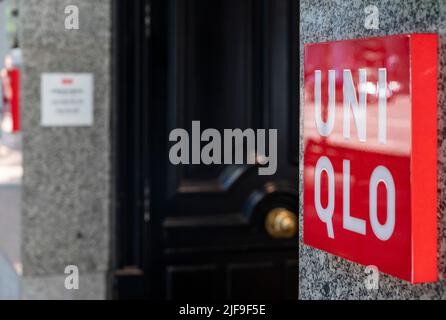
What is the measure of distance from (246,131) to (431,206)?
2.63m

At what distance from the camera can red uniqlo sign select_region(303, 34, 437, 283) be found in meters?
1.19

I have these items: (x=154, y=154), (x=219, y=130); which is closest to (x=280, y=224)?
(x=219, y=130)

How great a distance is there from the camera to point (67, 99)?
3.85 meters

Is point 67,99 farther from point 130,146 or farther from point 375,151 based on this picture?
point 375,151

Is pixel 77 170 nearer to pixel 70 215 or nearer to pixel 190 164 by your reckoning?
pixel 70 215

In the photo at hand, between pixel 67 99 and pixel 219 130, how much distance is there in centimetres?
74

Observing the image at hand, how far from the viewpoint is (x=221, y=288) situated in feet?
12.9

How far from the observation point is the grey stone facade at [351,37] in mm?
1226

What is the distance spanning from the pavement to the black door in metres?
0.69

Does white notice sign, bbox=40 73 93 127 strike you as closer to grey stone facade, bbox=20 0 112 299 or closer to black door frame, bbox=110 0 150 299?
grey stone facade, bbox=20 0 112 299

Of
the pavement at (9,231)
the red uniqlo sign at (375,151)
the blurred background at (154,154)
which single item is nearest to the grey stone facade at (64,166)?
the blurred background at (154,154)

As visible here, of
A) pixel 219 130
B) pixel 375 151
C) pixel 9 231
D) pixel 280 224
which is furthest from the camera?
pixel 9 231

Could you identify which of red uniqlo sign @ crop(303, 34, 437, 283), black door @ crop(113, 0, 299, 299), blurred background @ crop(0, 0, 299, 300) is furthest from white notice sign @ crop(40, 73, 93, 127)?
red uniqlo sign @ crop(303, 34, 437, 283)

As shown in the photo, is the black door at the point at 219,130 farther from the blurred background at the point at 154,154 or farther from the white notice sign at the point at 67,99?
the white notice sign at the point at 67,99
